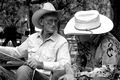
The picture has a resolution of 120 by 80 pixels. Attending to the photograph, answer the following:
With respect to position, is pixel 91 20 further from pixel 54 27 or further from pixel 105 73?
pixel 54 27

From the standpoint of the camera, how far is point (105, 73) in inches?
109

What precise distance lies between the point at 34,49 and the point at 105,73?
1.42 metres

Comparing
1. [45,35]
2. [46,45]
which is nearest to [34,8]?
[45,35]

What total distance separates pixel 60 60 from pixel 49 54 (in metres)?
0.23

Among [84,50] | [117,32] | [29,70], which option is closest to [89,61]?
[84,50]

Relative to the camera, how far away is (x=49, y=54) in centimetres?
382

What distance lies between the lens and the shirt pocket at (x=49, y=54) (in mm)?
3803

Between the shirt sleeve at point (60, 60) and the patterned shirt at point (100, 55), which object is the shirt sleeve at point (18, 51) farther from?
the patterned shirt at point (100, 55)

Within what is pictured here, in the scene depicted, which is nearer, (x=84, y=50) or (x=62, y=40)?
(x=84, y=50)

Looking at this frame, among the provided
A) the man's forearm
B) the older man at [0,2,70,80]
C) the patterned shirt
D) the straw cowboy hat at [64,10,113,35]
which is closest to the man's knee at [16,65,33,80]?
the older man at [0,2,70,80]

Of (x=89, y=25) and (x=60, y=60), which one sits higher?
(x=89, y=25)

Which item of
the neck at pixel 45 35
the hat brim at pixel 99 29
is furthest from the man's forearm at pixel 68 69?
the neck at pixel 45 35

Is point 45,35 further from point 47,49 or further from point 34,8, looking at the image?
point 34,8

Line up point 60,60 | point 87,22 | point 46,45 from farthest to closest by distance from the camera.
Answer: point 46,45 < point 60,60 < point 87,22
